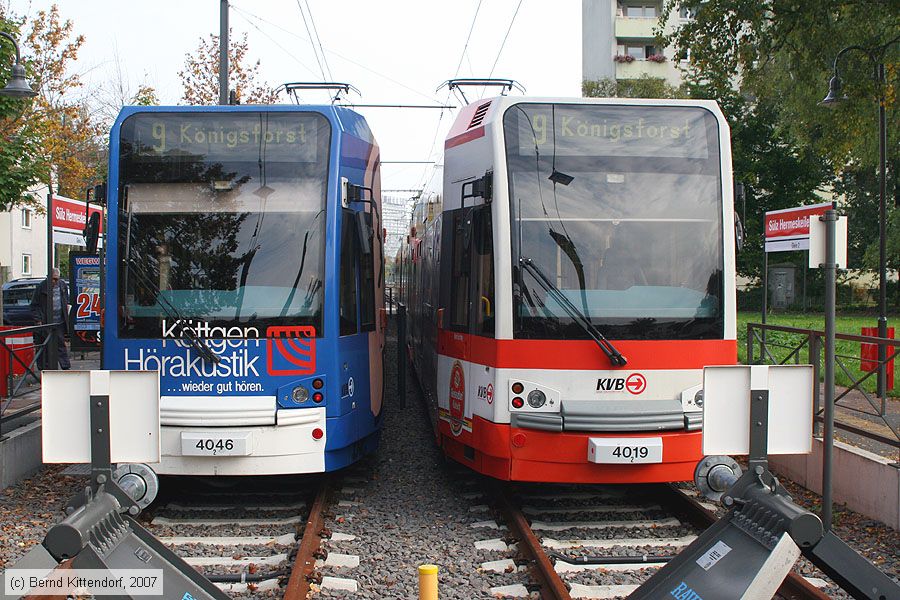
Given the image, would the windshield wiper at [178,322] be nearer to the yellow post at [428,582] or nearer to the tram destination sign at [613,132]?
the tram destination sign at [613,132]

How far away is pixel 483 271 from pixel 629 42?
52425 millimetres

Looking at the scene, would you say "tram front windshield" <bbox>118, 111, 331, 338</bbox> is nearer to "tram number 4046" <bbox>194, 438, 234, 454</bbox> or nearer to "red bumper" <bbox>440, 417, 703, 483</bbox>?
"tram number 4046" <bbox>194, 438, 234, 454</bbox>

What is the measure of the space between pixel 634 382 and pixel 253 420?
10.0 ft

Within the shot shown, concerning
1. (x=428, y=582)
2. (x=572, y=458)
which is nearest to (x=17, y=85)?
(x=572, y=458)

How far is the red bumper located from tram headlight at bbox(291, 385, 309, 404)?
160cm

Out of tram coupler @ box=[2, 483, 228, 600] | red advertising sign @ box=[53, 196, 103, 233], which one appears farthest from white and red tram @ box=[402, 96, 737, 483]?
red advertising sign @ box=[53, 196, 103, 233]

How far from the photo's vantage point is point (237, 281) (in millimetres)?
7324

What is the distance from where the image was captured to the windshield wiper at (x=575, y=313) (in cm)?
683

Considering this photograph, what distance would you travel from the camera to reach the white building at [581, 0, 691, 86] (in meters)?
54.6

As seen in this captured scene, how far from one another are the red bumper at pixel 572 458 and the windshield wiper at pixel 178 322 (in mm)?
2402

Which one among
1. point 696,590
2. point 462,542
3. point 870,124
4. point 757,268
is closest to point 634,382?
point 462,542

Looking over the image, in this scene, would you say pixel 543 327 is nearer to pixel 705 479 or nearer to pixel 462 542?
pixel 462 542

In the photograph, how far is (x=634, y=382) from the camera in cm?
689

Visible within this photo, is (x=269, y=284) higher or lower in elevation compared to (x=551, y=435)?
higher
